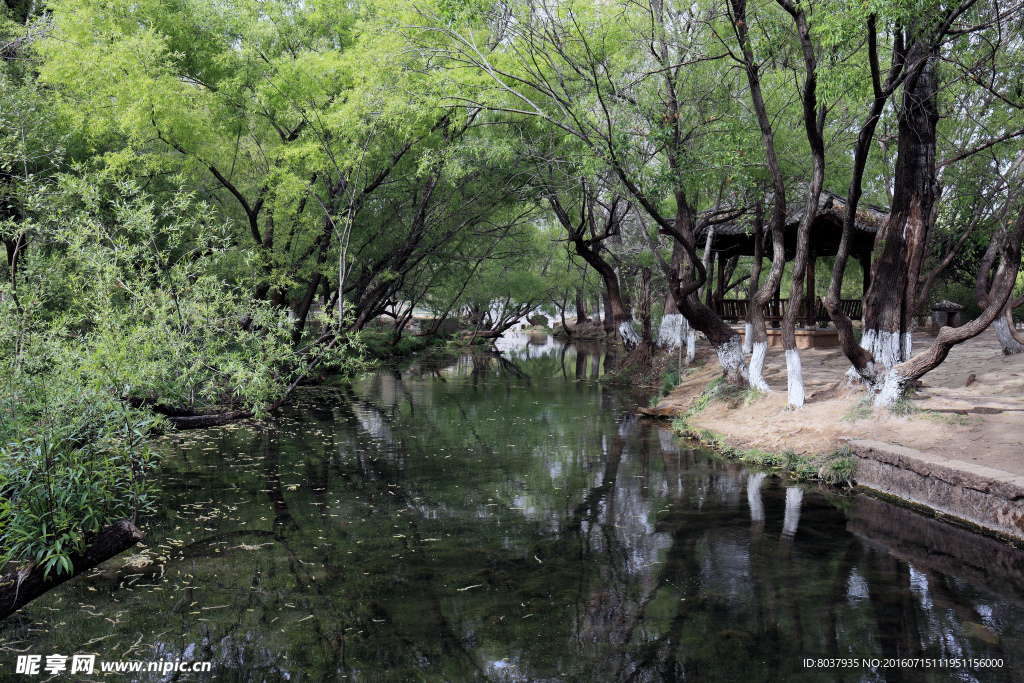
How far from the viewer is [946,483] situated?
23.0ft

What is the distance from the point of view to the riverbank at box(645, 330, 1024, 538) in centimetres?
736

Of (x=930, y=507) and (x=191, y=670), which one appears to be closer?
(x=191, y=670)

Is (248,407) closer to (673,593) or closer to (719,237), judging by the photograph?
(673,593)

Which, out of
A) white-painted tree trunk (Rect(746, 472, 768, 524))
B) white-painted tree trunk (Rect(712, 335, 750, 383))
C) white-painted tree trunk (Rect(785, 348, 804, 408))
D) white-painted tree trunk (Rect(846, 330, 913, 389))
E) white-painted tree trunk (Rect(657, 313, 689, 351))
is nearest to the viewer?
white-painted tree trunk (Rect(746, 472, 768, 524))

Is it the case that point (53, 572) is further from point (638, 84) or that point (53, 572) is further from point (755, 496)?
point (638, 84)

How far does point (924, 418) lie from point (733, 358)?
4.84m

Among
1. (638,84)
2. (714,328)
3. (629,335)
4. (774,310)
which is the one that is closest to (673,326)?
(629,335)

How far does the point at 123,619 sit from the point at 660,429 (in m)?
9.61

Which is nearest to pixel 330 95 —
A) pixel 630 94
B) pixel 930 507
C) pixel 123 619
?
pixel 630 94

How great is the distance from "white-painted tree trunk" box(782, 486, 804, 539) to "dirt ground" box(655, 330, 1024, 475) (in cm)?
116

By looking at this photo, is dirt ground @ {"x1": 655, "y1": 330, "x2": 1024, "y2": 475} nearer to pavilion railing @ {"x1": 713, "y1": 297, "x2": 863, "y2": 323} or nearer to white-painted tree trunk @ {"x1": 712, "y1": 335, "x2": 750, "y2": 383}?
white-painted tree trunk @ {"x1": 712, "y1": 335, "x2": 750, "y2": 383}

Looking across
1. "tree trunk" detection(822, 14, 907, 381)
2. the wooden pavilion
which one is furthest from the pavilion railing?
"tree trunk" detection(822, 14, 907, 381)

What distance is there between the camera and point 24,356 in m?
6.08

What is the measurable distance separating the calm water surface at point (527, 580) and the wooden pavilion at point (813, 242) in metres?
10.4
